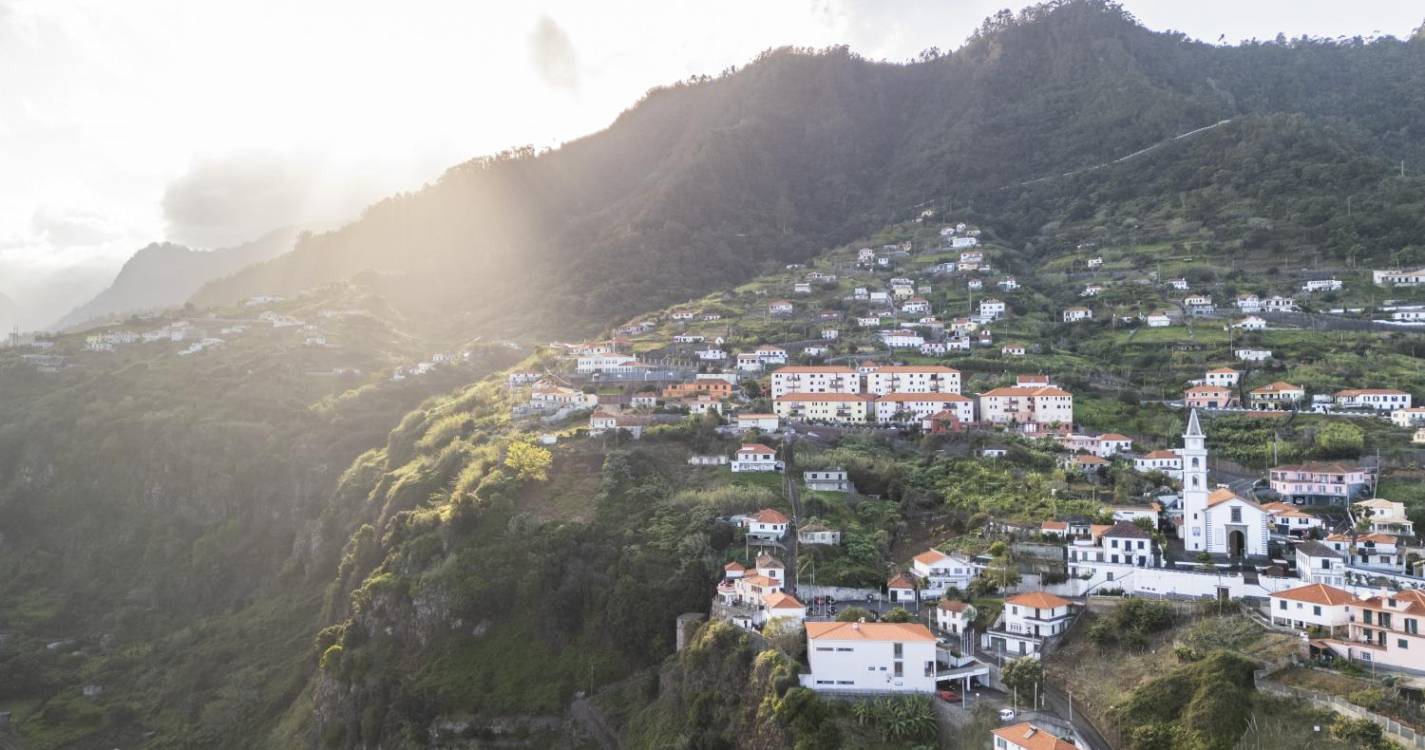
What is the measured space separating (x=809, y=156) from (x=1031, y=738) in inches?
5168

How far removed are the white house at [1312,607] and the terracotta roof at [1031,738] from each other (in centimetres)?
914

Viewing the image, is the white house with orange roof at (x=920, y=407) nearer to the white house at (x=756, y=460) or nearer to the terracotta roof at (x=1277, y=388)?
the white house at (x=756, y=460)

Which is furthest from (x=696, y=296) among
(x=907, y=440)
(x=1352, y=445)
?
(x=1352, y=445)

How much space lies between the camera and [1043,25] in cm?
14938

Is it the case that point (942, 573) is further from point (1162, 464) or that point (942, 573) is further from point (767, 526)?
point (1162, 464)

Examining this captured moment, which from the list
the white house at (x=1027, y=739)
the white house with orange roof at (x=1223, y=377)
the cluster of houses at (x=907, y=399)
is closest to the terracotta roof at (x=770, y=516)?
the cluster of houses at (x=907, y=399)

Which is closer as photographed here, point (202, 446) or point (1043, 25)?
point (202, 446)

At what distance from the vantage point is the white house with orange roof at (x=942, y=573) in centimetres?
3553

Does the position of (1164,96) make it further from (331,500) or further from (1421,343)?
(331,500)

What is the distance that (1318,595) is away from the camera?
27328 mm

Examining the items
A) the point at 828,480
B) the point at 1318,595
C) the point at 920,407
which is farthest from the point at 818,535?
the point at 920,407

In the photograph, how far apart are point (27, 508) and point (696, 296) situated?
63821 millimetres

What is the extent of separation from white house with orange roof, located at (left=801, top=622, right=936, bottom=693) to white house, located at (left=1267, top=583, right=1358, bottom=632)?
1042 cm

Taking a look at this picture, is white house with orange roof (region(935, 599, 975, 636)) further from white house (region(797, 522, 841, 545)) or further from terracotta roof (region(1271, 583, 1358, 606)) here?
terracotta roof (region(1271, 583, 1358, 606))
